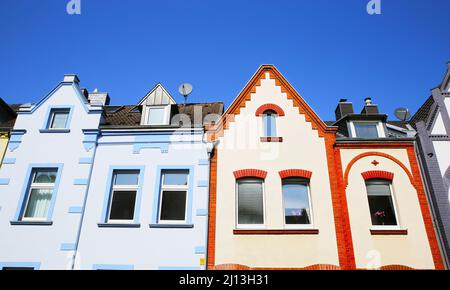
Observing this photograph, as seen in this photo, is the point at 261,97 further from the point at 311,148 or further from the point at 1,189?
the point at 1,189

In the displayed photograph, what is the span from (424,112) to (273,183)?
749 centimetres

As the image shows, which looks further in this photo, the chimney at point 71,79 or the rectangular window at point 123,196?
the chimney at point 71,79

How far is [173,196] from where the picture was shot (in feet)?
38.3

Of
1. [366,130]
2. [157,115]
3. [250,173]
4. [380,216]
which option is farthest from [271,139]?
[157,115]

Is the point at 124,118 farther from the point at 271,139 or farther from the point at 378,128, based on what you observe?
the point at 378,128

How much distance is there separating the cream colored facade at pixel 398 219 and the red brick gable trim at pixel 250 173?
3.01 m

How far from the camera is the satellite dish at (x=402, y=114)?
14.3 metres

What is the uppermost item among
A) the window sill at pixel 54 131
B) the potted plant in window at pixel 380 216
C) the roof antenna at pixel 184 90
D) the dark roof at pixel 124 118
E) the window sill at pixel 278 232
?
the roof antenna at pixel 184 90

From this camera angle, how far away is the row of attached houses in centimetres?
1059

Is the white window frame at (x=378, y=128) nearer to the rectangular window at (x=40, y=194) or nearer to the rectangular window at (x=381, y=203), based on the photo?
the rectangular window at (x=381, y=203)

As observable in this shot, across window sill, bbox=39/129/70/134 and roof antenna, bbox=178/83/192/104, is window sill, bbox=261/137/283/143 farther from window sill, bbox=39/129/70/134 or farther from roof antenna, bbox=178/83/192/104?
window sill, bbox=39/129/70/134

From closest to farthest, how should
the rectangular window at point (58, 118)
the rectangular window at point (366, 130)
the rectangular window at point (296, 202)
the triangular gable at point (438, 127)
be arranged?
the rectangular window at point (296, 202) → the triangular gable at point (438, 127) → the rectangular window at point (58, 118) → the rectangular window at point (366, 130)

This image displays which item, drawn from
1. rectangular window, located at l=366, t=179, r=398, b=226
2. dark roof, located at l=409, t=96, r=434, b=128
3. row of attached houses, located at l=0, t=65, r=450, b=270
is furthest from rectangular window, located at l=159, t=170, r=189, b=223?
dark roof, located at l=409, t=96, r=434, b=128

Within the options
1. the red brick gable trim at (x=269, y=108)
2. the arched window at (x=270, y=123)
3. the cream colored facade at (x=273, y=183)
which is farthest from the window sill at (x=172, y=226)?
the red brick gable trim at (x=269, y=108)
